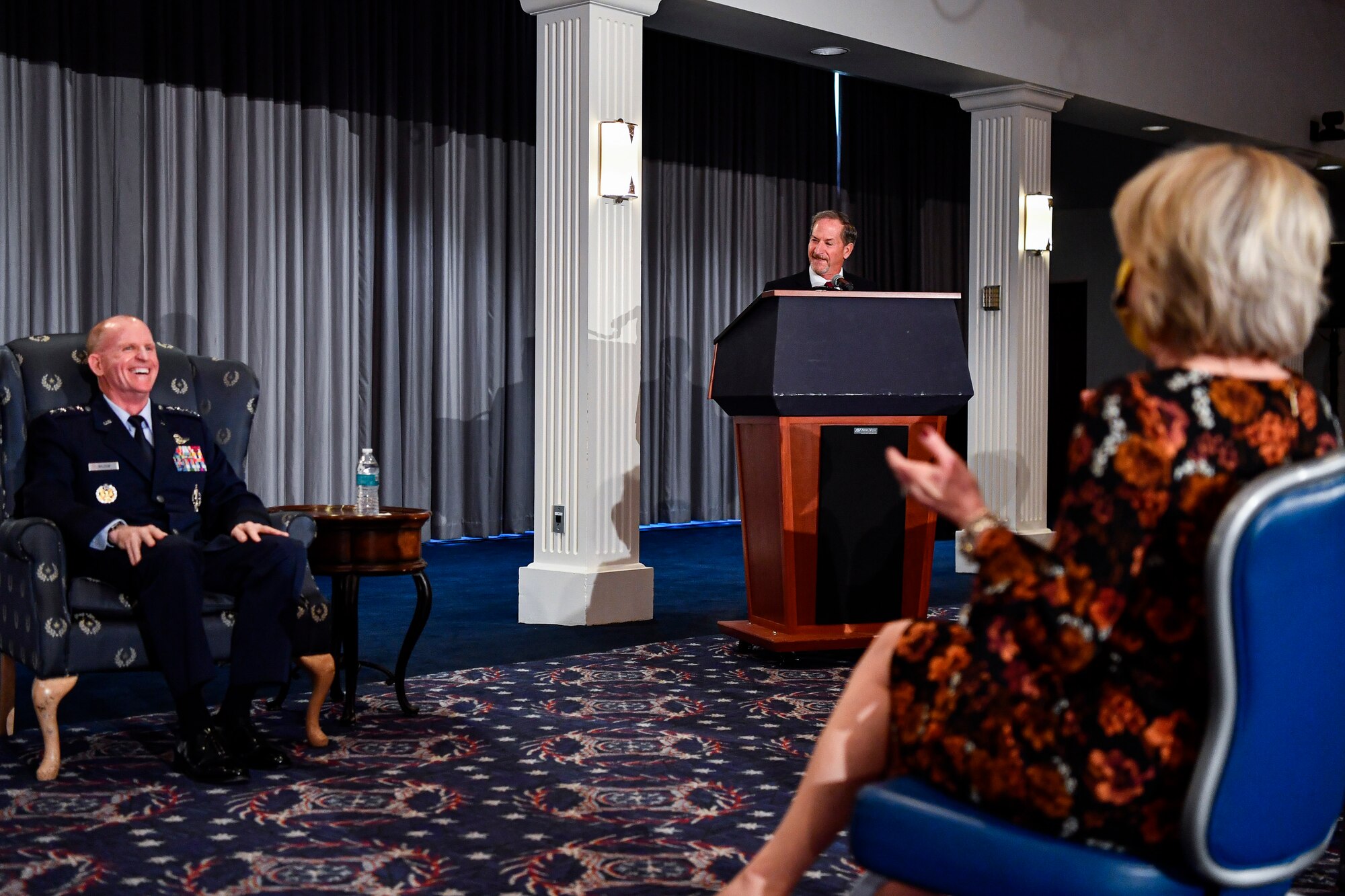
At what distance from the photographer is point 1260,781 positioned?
55.4 inches

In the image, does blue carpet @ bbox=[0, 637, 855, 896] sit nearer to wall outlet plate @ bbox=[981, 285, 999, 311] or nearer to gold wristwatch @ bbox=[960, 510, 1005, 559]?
gold wristwatch @ bbox=[960, 510, 1005, 559]

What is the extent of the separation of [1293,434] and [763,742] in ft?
7.29

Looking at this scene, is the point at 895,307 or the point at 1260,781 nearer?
the point at 1260,781

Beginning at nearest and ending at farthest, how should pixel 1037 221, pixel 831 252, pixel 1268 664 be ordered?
pixel 1268 664 < pixel 831 252 < pixel 1037 221

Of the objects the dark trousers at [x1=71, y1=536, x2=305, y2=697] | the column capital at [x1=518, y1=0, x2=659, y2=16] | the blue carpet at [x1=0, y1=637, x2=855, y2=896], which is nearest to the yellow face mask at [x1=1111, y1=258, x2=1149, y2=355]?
the blue carpet at [x1=0, y1=637, x2=855, y2=896]

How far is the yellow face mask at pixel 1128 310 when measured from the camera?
5.02 feet

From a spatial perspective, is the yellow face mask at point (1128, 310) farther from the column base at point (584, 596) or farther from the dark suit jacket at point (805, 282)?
the column base at point (584, 596)

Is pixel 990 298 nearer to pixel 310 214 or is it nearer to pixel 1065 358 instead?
pixel 310 214

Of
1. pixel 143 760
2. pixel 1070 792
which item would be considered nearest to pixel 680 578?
pixel 143 760

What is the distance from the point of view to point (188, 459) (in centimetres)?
359

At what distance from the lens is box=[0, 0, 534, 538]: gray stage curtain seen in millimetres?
6379

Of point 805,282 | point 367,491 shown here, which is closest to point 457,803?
point 367,491

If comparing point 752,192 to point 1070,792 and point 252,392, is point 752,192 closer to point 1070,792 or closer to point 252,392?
point 252,392

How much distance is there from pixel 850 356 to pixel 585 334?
141 centimetres
